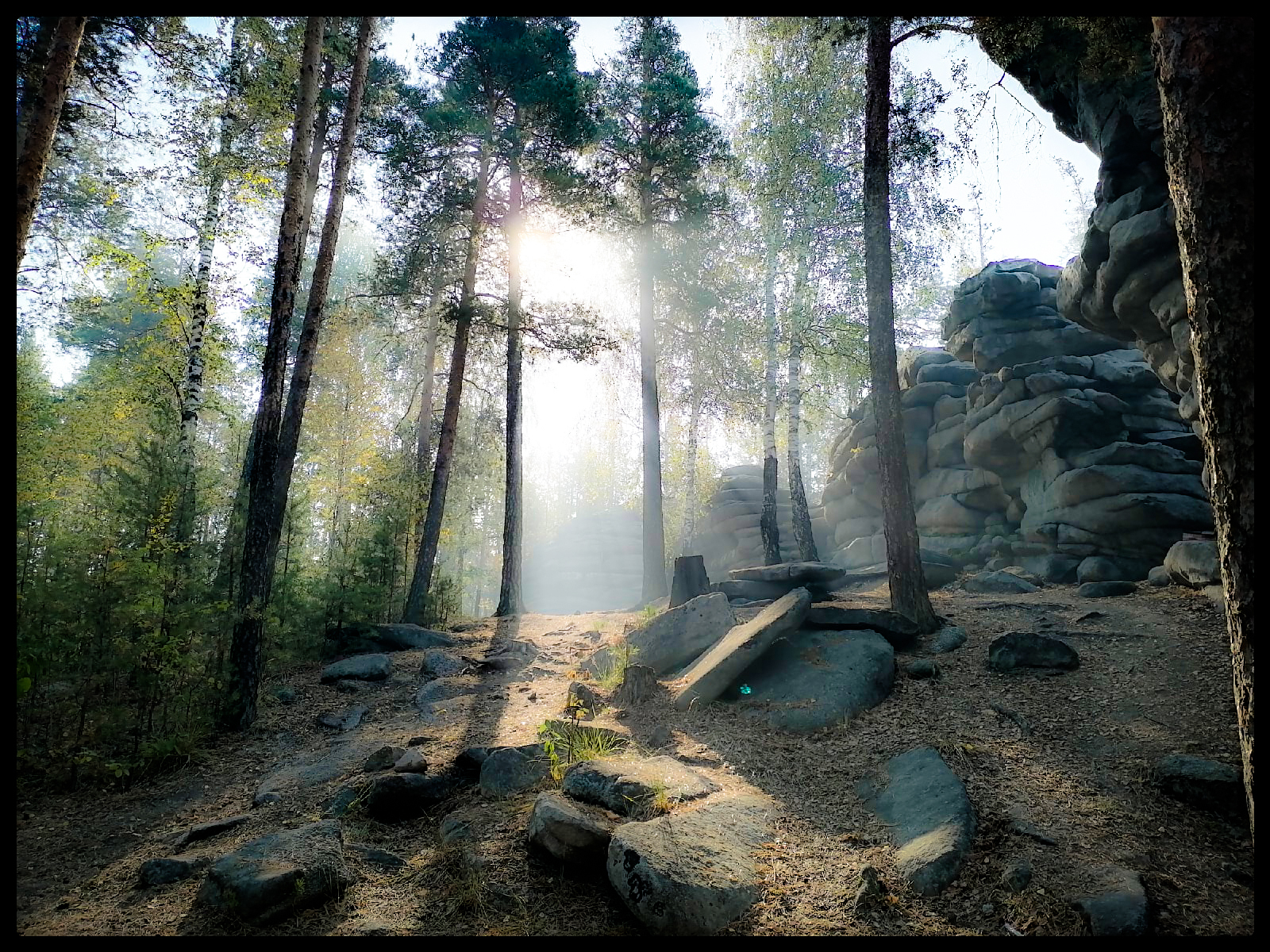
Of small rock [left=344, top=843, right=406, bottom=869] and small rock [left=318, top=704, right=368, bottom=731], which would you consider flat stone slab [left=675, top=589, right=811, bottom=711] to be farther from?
small rock [left=318, top=704, right=368, bottom=731]

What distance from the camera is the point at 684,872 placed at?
3322 millimetres

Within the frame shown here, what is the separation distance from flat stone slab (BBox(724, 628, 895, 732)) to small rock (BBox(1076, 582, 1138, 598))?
5.22 m

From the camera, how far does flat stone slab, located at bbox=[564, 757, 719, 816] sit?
173 inches

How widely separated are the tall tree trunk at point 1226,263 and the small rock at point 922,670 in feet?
14.4

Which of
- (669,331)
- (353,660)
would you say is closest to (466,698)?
(353,660)

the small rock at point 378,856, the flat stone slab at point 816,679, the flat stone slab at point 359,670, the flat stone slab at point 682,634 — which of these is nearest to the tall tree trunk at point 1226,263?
the flat stone slab at point 816,679

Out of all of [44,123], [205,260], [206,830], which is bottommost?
[206,830]

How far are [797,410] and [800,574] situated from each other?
22.2 ft

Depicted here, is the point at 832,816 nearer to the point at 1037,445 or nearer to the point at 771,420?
the point at 771,420

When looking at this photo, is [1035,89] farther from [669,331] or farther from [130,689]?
[130,689]

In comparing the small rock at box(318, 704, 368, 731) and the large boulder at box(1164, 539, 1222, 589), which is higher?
the large boulder at box(1164, 539, 1222, 589)

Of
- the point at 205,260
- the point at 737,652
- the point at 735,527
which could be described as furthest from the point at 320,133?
the point at 735,527

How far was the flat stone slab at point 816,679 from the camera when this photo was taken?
6.28 m

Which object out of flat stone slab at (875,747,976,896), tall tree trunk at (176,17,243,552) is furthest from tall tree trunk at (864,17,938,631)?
tall tree trunk at (176,17,243,552)
